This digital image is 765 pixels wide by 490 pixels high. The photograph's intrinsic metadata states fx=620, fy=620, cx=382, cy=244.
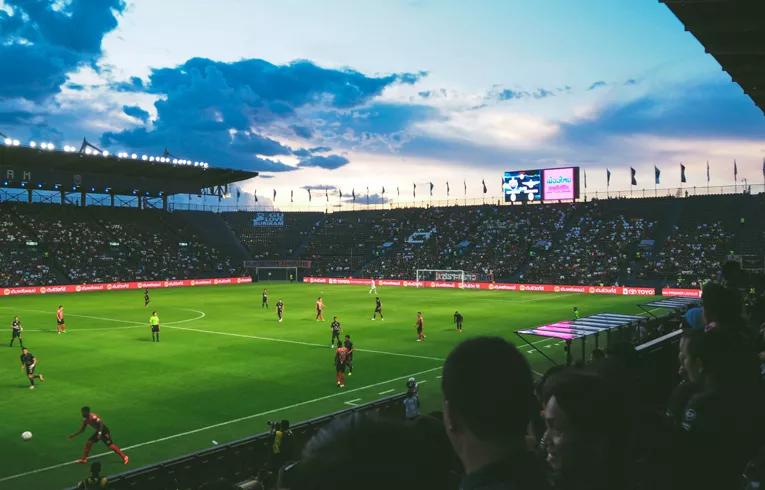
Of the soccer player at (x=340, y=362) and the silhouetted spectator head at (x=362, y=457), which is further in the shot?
the soccer player at (x=340, y=362)

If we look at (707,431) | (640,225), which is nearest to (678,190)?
(640,225)

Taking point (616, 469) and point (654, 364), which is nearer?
point (616, 469)

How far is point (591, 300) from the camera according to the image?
61.1 metres

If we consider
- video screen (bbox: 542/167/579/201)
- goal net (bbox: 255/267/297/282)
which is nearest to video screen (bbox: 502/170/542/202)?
video screen (bbox: 542/167/579/201)

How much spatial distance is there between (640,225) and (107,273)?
72961 millimetres

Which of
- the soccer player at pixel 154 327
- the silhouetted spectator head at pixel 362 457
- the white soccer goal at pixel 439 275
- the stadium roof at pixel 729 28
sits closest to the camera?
the silhouetted spectator head at pixel 362 457

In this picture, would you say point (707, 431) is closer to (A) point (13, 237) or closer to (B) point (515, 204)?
(A) point (13, 237)

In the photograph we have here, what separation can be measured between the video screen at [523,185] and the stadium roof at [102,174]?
134 ft

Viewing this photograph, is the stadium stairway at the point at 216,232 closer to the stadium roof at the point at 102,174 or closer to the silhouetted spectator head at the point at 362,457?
the stadium roof at the point at 102,174

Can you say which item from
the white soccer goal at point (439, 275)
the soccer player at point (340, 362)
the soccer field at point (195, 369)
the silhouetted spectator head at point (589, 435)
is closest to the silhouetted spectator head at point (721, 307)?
the silhouetted spectator head at point (589, 435)

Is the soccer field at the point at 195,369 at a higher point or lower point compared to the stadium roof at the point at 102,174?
lower

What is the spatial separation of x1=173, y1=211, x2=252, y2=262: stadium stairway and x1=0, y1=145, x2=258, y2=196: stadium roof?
27.8 ft

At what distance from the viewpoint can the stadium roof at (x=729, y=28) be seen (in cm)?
1210

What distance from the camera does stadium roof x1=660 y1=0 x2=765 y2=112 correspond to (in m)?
12.1
